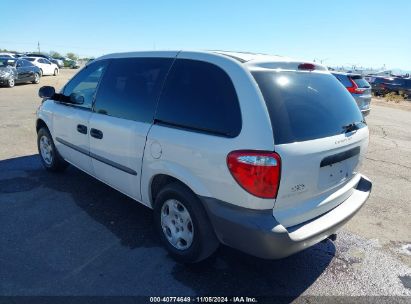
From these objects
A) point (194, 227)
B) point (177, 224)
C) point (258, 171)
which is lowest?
point (177, 224)

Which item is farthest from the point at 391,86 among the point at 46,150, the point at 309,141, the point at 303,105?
the point at 309,141

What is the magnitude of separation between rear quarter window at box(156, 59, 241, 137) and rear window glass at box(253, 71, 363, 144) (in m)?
0.27

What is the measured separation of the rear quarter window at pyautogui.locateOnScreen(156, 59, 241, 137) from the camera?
2.70m

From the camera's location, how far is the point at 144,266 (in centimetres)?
318

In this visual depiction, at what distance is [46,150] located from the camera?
5.44 m

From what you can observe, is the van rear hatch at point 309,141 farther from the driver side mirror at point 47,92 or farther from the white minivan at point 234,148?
the driver side mirror at point 47,92

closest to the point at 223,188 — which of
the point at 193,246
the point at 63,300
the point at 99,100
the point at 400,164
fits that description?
the point at 193,246

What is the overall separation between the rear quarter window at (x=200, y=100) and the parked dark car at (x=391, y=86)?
1187 inches

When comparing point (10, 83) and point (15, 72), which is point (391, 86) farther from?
point (10, 83)

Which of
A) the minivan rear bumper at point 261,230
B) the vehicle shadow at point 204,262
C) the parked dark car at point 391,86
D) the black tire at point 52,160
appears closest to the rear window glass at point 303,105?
the minivan rear bumper at point 261,230

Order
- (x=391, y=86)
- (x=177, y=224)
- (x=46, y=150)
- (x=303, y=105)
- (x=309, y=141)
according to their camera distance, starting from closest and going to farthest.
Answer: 1. (x=309, y=141)
2. (x=303, y=105)
3. (x=177, y=224)
4. (x=46, y=150)
5. (x=391, y=86)

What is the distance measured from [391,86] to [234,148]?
103 ft

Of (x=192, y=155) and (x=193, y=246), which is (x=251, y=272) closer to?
(x=193, y=246)

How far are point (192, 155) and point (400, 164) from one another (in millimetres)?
5778
